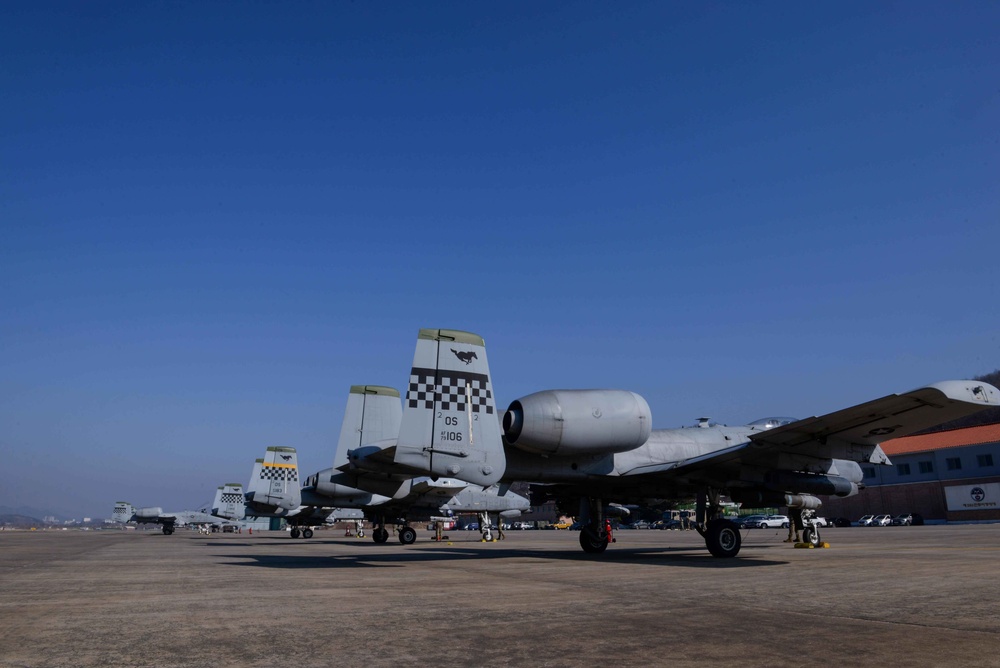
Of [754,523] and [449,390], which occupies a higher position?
[449,390]

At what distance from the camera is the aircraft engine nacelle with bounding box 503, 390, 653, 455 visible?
46.5 feet

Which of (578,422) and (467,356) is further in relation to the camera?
(578,422)

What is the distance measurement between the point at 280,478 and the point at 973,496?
181ft

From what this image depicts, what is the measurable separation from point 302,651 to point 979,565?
1296cm

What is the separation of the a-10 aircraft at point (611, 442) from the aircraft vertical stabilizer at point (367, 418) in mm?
9230

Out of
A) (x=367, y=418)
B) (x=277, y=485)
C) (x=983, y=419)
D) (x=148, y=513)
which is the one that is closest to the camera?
(x=367, y=418)

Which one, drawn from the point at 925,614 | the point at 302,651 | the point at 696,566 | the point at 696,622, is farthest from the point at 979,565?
the point at 302,651

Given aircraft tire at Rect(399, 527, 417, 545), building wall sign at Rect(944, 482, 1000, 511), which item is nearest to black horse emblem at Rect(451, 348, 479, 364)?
aircraft tire at Rect(399, 527, 417, 545)

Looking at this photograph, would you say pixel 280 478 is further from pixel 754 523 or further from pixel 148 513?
pixel 148 513

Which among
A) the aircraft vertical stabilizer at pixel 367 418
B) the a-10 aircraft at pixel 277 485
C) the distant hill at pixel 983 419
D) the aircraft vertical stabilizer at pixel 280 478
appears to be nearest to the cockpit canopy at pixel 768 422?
the aircraft vertical stabilizer at pixel 367 418

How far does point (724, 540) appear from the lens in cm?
1546

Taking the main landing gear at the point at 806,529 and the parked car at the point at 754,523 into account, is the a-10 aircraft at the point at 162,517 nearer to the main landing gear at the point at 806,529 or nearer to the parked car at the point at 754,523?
the parked car at the point at 754,523

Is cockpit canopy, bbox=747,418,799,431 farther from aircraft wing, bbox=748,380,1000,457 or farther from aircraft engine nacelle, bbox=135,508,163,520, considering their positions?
aircraft engine nacelle, bbox=135,508,163,520

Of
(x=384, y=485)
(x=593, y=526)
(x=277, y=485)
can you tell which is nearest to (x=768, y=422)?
(x=593, y=526)
